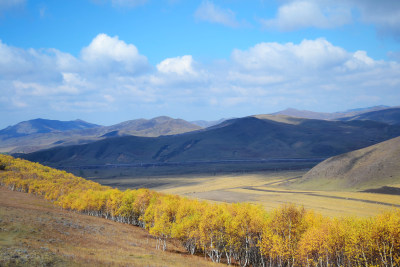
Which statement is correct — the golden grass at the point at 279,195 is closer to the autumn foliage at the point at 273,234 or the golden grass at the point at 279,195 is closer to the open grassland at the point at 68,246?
the autumn foliage at the point at 273,234

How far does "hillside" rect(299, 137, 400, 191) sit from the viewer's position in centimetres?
13588

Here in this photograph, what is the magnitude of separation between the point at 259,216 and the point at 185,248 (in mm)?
22586

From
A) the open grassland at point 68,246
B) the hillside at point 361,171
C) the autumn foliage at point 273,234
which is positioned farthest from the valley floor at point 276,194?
the open grassland at point 68,246

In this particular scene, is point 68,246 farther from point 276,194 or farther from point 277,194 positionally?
point 277,194

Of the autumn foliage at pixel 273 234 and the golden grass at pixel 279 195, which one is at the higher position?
the autumn foliage at pixel 273 234

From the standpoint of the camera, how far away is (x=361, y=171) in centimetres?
14688

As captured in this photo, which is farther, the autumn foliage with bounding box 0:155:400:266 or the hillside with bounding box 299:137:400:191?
the hillside with bounding box 299:137:400:191

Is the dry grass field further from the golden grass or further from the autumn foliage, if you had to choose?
the autumn foliage

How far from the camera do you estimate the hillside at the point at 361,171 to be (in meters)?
136

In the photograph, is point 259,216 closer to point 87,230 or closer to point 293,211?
point 293,211

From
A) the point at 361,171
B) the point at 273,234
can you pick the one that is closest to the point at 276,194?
the point at 361,171

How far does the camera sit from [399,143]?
154 metres

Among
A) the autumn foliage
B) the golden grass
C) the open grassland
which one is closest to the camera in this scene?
the open grassland

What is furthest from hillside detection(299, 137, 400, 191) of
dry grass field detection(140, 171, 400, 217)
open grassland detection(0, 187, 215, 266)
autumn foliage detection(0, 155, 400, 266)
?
open grassland detection(0, 187, 215, 266)
